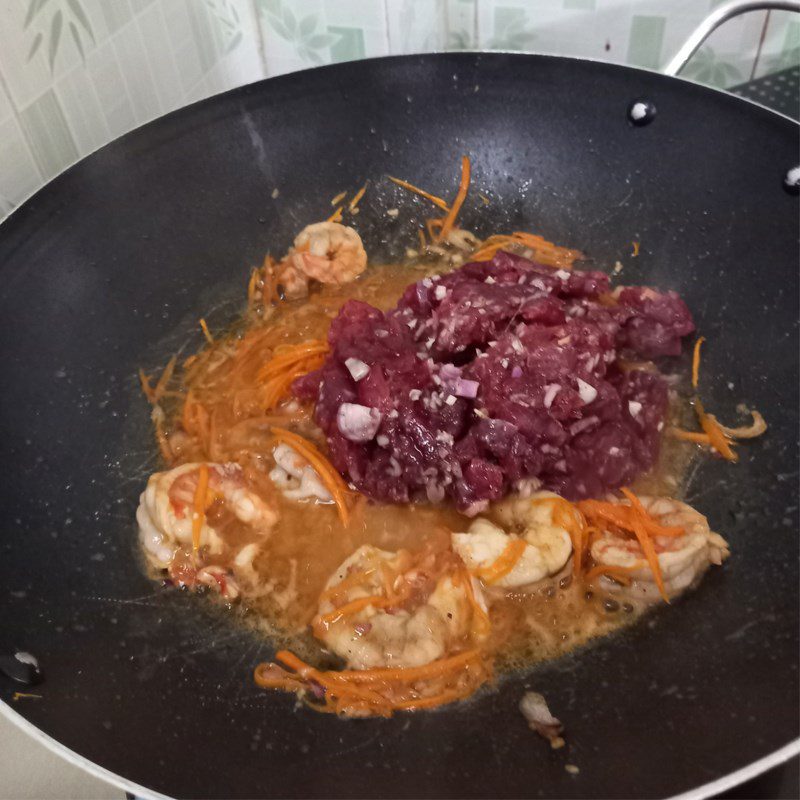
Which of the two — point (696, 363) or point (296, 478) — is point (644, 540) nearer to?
point (696, 363)

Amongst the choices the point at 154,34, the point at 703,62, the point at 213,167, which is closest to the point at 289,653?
the point at 213,167

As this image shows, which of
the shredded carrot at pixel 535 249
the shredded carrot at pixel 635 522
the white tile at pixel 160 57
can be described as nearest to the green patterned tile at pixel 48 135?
the white tile at pixel 160 57

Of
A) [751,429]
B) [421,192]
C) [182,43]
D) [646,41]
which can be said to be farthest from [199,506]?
[646,41]

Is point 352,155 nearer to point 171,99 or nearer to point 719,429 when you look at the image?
point 171,99

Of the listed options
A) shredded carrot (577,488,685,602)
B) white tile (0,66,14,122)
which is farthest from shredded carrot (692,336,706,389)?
white tile (0,66,14,122)

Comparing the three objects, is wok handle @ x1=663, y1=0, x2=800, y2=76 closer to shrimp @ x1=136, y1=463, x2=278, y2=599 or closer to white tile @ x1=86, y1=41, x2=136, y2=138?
white tile @ x1=86, y1=41, x2=136, y2=138
